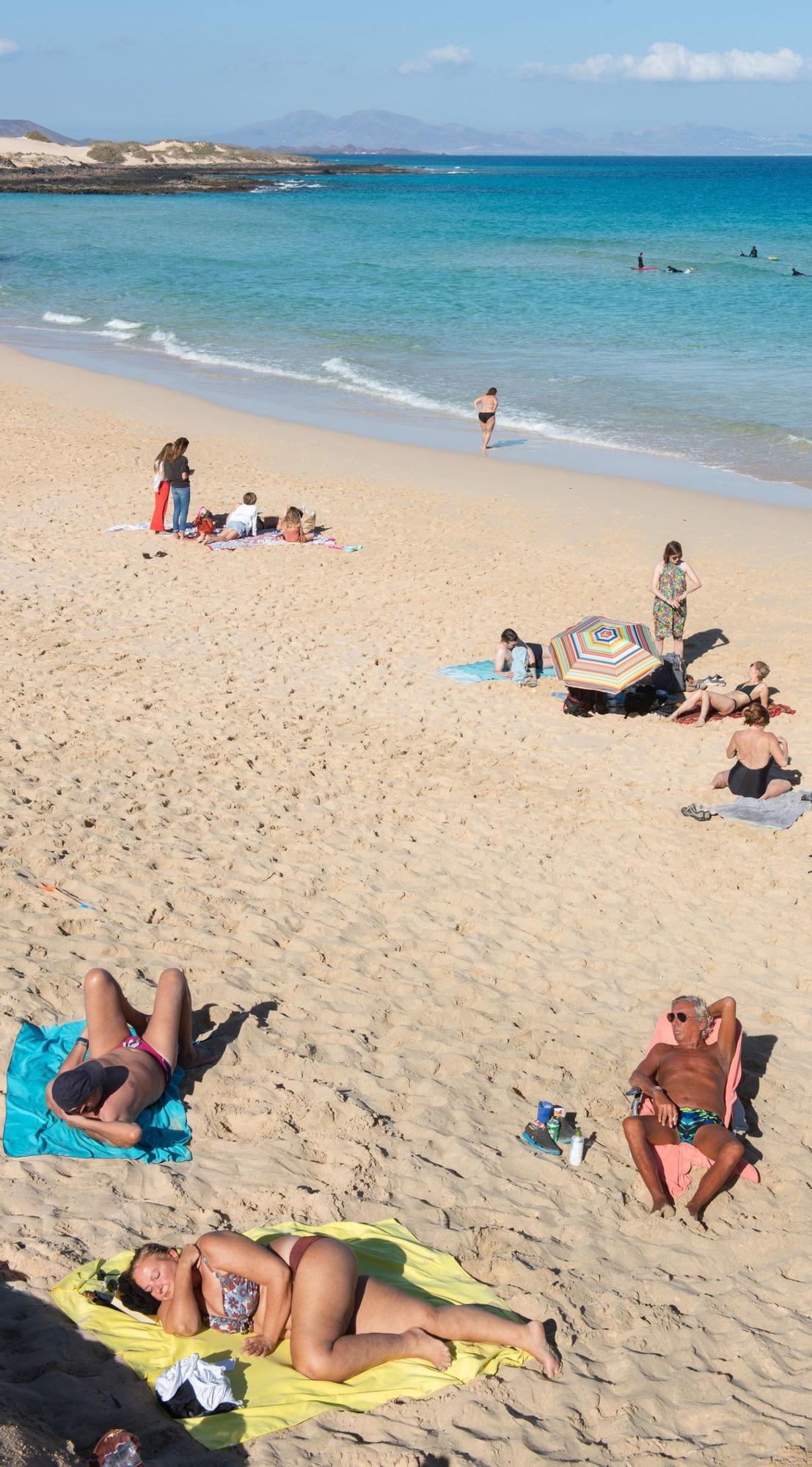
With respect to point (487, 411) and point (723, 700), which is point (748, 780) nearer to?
point (723, 700)

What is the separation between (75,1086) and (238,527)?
1068cm

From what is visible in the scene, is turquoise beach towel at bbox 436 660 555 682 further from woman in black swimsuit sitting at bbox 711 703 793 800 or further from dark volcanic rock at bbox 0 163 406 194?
dark volcanic rock at bbox 0 163 406 194

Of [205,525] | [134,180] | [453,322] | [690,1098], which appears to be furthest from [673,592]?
[134,180]

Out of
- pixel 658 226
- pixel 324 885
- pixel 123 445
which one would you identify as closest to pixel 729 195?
pixel 658 226

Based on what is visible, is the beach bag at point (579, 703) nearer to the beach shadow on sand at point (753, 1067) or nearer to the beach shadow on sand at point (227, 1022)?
the beach shadow on sand at point (753, 1067)

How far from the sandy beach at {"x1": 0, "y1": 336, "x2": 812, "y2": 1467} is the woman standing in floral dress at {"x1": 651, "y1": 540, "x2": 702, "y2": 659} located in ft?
1.90

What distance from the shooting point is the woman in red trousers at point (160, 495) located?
14.6 m

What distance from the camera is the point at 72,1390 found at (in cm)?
372

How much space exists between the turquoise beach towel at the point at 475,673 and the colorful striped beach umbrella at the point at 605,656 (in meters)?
0.64

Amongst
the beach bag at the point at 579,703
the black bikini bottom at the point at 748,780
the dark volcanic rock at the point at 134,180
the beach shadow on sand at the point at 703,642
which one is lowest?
the black bikini bottom at the point at 748,780

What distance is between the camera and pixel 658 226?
72188 millimetres

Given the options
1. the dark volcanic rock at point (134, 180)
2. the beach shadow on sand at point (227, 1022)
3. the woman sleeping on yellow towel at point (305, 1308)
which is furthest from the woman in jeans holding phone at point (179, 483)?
the dark volcanic rock at point (134, 180)

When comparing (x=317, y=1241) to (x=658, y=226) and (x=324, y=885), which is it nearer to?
(x=324, y=885)

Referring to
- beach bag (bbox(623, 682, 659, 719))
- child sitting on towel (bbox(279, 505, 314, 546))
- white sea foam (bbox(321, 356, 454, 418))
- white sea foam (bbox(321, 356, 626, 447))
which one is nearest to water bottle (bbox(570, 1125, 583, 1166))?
beach bag (bbox(623, 682, 659, 719))
